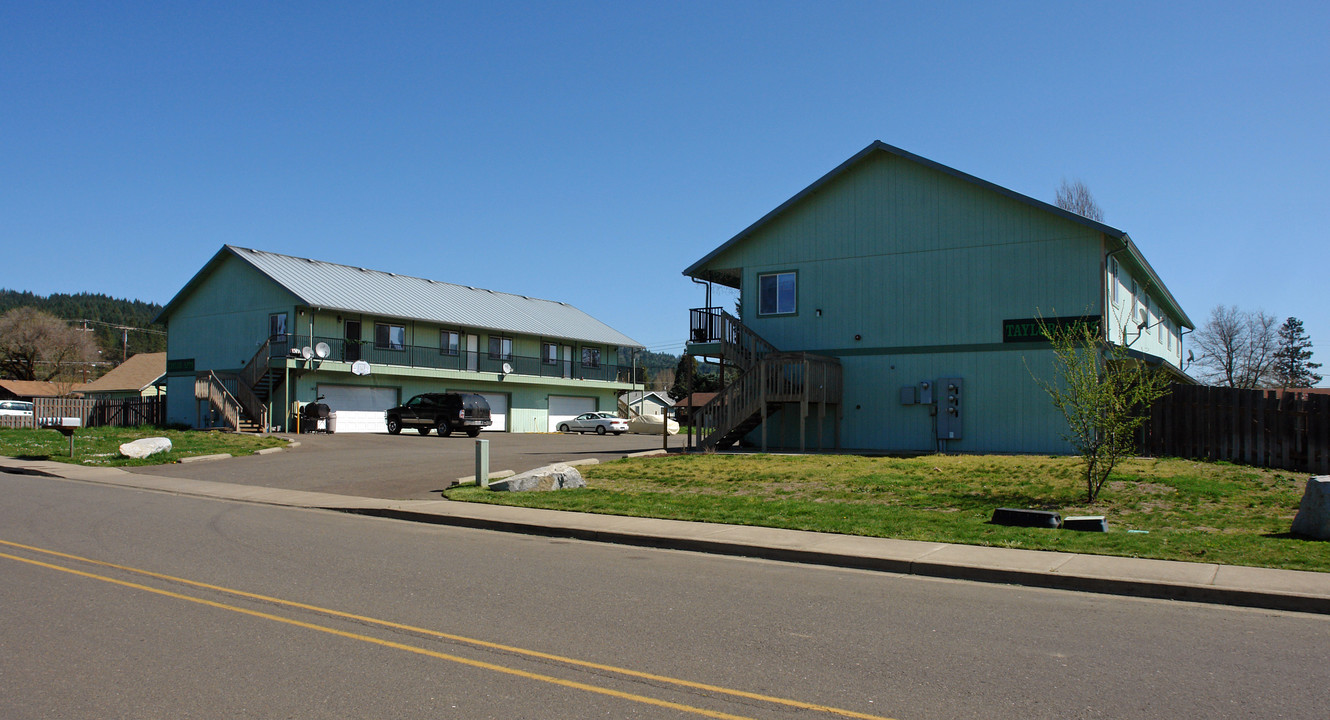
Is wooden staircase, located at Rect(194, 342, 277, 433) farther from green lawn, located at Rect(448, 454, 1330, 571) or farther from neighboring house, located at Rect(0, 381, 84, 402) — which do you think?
neighboring house, located at Rect(0, 381, 84, 402)

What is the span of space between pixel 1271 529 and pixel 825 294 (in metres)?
17.1

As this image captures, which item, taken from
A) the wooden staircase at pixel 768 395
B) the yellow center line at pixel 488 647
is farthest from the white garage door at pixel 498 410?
the yellow center line at pixel 488 647

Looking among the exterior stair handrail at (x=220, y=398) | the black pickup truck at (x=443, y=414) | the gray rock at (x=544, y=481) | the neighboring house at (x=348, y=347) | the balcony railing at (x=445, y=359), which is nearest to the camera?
the gray rock at (x=544, y=481)

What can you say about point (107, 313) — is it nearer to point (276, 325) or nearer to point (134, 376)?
point (134, 376)

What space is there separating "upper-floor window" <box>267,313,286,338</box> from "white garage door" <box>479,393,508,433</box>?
11.7m

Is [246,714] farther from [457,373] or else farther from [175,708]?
[457,373]

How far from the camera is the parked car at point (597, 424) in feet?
168

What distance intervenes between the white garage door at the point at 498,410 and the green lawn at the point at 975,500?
3062 cm

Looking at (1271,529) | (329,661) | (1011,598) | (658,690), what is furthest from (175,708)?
(1271,529)

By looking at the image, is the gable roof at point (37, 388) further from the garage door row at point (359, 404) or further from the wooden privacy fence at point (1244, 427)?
the wooden privacy fence at point (1244, 427)

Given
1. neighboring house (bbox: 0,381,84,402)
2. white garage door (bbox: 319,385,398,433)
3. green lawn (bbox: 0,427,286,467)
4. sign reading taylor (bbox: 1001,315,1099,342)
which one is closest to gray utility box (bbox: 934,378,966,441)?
sign reading taylor (bbox: 1001,315,1099,342)

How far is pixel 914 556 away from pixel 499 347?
4243 cm

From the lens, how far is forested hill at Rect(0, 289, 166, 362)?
12569 centimetres

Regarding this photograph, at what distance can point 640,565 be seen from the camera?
33.9 ft
